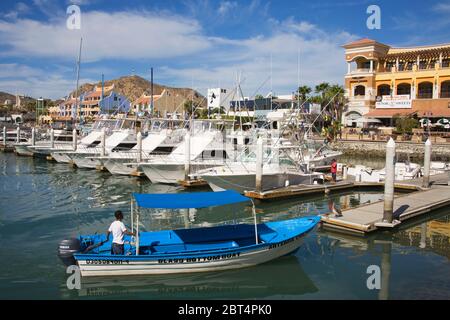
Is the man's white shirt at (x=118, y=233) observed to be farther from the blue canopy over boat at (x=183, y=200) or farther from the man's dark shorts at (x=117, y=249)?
the blue canopy over boat at (x=183, y=200)

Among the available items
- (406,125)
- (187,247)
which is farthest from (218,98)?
(187,247)

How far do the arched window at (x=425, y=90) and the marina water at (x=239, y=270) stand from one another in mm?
43811

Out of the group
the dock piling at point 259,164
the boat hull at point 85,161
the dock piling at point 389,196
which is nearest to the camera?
the dock piling at point 389,196

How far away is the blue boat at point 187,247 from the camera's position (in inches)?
449

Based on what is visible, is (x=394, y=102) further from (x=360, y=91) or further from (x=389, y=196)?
(x=389, y=196)

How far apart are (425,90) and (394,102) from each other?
5.45 metres

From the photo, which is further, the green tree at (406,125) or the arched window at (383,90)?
the arched window at (383,90)

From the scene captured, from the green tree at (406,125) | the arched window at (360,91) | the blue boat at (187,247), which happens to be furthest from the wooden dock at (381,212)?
the arched window at (360,91)

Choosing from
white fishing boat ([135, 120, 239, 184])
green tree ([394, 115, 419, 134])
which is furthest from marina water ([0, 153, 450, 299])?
green tree ([394, 115, 419, 134])

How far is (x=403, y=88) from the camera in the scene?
204 feet

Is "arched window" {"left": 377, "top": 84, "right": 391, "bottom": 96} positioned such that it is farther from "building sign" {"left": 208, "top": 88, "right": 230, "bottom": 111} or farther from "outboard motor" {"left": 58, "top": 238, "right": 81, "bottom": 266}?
"outboard motor" {"left": 58, "top": 238, "right": 81, "bottom": 266}

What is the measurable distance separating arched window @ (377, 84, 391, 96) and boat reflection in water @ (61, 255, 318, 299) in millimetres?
57736
